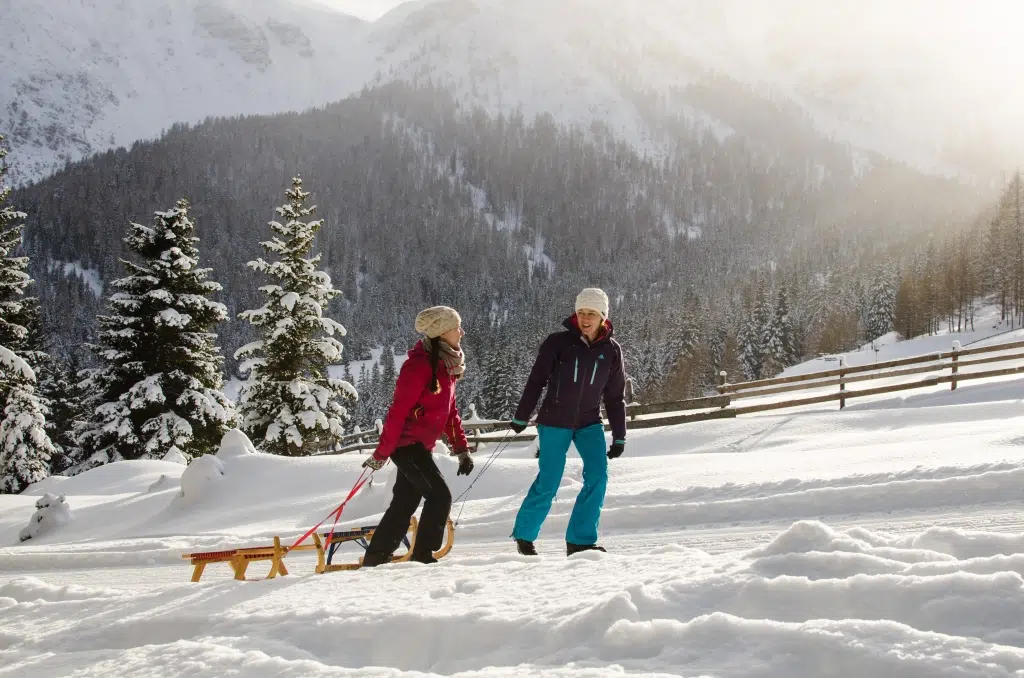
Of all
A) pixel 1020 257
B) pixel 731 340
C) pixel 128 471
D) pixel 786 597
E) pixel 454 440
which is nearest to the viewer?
pixel 786 597

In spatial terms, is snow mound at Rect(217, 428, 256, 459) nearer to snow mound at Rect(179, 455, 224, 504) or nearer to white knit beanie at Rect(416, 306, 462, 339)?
snow mound at Rect(179, 455, 224, 504)

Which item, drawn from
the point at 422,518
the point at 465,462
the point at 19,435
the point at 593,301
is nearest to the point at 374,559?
the point at 422,518

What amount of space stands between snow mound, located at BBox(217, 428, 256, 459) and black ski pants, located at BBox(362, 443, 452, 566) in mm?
6854

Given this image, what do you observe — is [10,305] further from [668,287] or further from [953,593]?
[668,287]

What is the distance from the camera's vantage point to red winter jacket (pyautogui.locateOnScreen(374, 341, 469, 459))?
431 centimetres

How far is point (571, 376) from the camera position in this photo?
Result: 4641 millimetres

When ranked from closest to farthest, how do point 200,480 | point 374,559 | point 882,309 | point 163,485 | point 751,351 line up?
point 374,559 < point 200,480 < point 163,485 < point 751,351 < point 882,309

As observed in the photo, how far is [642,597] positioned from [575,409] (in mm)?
2023

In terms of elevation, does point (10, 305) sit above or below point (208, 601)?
above

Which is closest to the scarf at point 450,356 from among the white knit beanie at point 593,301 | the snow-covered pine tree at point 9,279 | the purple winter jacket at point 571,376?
the purple winter jacket at point 571,376

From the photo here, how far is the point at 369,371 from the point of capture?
112 meters

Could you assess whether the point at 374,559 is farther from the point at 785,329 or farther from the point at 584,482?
the point at 785,329

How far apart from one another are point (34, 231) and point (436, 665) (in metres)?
200

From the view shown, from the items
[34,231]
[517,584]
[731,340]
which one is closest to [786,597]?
[517,584]
